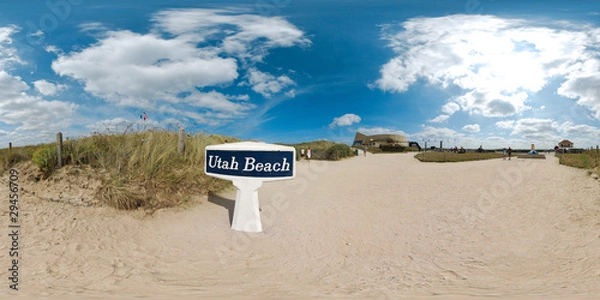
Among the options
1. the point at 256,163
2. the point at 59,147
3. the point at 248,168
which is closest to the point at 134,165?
the point at 59,147

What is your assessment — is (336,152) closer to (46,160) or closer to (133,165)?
(133,165)

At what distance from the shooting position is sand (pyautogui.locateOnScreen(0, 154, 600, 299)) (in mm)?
4719

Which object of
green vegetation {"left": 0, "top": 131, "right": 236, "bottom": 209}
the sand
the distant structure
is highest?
the distant structure

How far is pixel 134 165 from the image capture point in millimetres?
8883

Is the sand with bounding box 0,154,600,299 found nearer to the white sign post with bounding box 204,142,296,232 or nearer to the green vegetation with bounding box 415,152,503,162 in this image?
the white sign post with bounding box 204,142,296,232

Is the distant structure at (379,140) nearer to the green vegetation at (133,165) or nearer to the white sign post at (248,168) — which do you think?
the green vegetation at (133,165)

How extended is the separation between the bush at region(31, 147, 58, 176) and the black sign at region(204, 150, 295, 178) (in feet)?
17.0

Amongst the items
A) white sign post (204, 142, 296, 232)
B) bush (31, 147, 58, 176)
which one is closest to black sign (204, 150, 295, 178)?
white sign post (204, 142, 296, 232)

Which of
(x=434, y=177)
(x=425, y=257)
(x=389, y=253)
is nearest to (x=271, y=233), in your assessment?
(x=389, y=253)

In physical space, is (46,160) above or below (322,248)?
above

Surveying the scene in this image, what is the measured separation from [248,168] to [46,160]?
5.88 metres

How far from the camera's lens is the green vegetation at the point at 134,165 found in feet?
26.1

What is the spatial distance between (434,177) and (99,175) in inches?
493

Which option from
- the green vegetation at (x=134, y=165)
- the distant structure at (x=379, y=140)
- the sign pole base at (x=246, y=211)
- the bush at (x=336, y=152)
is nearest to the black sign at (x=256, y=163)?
the sign pole base at (x=246, y=211)
